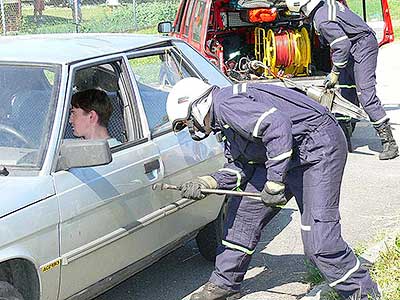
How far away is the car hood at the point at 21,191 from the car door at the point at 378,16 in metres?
7.36

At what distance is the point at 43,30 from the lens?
60.1 feet

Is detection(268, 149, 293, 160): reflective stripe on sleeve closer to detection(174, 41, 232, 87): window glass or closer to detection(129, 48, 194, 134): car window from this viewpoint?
detection(129, 48, 194, 134): car window

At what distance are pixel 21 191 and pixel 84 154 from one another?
365mm

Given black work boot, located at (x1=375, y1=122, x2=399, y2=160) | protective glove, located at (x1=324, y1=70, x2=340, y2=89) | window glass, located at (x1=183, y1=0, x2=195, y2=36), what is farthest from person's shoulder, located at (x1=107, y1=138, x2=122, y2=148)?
window glass, located at (x1=183, y1=0, x2=195, y2=36)

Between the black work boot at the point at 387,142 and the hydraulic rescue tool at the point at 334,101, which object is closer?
the hydraulic rescue tool at the point at 334,101

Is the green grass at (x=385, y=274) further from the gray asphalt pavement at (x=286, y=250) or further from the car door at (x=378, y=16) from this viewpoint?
the car door at (x=378, y=16)

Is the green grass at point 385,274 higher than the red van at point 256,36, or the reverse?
the red van at point 256,36

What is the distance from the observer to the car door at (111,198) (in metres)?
3.93

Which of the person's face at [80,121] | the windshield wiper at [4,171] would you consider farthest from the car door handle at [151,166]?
the windshield wiper at [4,171]

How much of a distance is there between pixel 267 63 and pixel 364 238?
4.45 meters

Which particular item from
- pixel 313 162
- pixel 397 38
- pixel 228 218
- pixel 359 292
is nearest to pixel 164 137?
pixel 228 218

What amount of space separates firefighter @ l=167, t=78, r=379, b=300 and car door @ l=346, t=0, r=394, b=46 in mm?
6200

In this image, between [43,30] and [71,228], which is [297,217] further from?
[43,30]

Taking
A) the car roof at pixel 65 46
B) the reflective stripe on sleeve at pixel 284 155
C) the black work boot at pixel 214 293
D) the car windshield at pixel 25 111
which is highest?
the car roof at pixel 65 46
